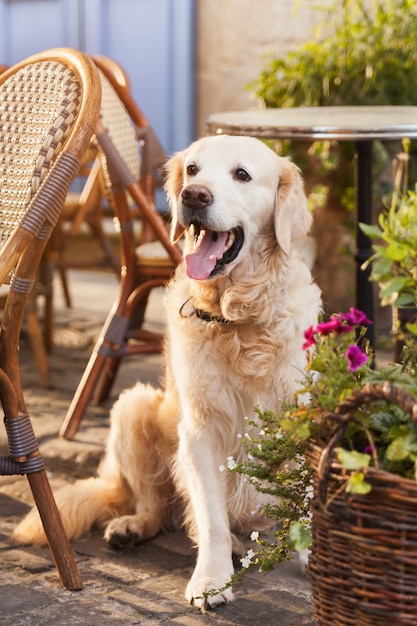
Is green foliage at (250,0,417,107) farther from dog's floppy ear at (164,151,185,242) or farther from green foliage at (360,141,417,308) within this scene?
green foliage at (360,141,417,308)

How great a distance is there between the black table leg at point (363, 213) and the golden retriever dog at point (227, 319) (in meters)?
0.94

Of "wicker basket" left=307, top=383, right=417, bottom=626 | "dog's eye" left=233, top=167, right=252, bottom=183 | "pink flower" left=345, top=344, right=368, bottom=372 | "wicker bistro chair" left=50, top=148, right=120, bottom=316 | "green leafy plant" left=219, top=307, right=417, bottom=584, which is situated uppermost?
"dog's eye" left=233, top=167, right=252, bottom=183

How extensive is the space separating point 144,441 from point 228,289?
1.87ft

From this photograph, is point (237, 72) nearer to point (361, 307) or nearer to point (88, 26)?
point (88, 26)

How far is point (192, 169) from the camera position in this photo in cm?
261

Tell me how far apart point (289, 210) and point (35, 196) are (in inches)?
26.3

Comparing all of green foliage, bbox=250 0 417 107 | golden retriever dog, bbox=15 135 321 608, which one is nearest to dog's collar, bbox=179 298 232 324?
golden retriever dog, bbox=15 135 321 608

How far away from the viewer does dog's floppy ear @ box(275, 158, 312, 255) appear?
8.38ft

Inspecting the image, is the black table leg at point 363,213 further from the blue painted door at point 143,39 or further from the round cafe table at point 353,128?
the blue painted door at point 143,39

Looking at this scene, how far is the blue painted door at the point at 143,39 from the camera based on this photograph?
21.3 feet

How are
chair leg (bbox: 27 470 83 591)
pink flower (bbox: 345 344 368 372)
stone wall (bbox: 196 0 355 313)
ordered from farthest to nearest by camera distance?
stone wall (bbox: 196 0 355 313) → chair leg (bbox: 27 470 83 591) → pink flower (bbox: 345 344 368 372)

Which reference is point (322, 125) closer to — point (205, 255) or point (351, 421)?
point (205, 255)

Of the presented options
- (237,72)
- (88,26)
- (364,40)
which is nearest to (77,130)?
(364,40)

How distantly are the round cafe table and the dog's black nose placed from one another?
722 mm
